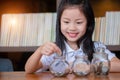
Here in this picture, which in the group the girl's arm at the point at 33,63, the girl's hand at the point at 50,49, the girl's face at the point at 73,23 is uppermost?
Answer: the girl's face at the point at 73,23

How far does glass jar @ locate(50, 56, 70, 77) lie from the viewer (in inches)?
45.1

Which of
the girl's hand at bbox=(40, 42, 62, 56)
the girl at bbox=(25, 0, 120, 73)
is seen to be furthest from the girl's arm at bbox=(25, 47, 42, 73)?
the girl's hand at bbox=(40, 42, 62, 56)

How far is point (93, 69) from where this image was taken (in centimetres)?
116

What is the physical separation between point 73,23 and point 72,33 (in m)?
0.09

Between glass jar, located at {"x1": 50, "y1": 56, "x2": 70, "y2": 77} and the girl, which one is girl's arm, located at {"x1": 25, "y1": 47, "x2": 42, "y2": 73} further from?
glass jar, located at {"x1": 50, "y1": 56, "x2": 70, "y2": 77}

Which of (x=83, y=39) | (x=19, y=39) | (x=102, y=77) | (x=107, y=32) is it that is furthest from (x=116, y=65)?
(x=19, y=39)

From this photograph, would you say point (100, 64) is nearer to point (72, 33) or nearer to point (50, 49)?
point (50, 49)

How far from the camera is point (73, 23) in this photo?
147 centimetres

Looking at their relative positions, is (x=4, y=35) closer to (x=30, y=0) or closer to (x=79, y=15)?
(x=30, y=0)

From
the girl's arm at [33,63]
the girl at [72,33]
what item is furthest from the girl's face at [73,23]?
the girl's arm at [33,63]

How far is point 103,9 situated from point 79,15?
22.8 inches

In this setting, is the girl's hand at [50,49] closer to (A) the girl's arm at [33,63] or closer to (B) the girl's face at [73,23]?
(A) the girl's arm at [33,63]

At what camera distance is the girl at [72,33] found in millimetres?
1459

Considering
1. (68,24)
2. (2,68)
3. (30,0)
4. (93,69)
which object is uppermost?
(30,0)
